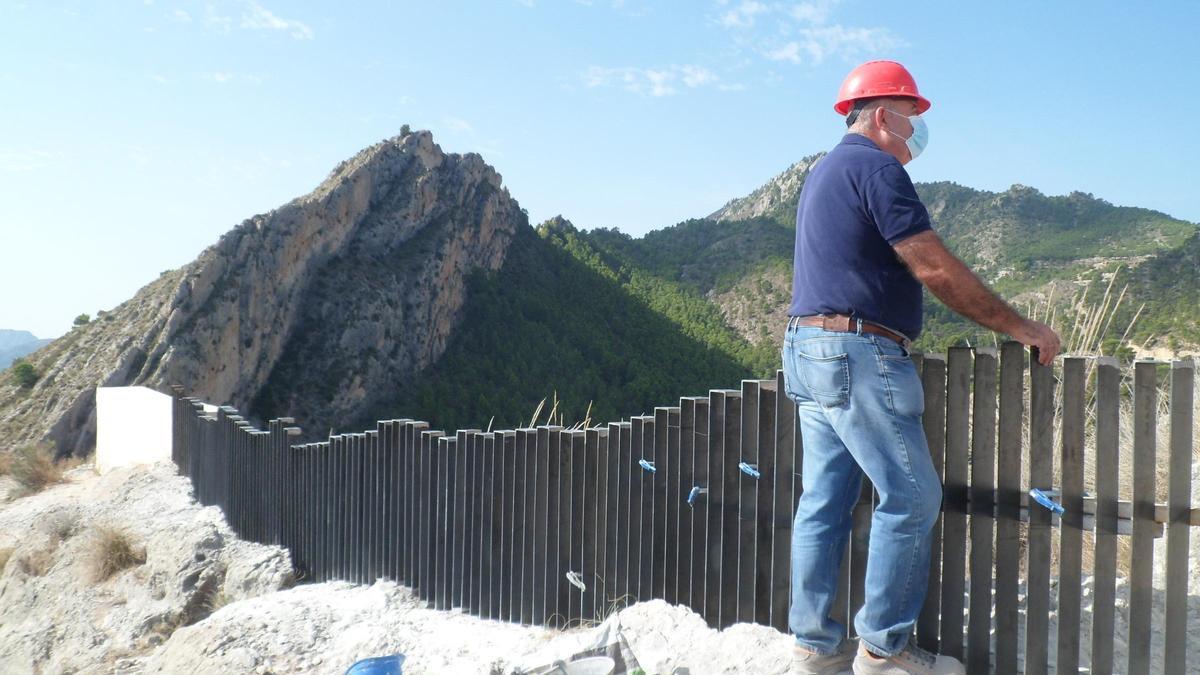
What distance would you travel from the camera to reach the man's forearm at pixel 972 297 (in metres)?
2.64

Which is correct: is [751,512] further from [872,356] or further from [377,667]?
[377,667]

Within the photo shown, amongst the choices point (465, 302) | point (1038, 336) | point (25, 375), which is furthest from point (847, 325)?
point (465, 302)

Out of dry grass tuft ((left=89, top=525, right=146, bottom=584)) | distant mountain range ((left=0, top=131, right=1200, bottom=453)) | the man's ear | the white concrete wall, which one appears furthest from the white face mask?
distant mountain range ((left=0, top=131, right=1200, bottom=453))

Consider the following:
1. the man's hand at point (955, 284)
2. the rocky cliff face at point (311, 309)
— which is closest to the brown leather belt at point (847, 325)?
the man's hand at point (955, 284)

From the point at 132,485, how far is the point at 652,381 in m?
46.4

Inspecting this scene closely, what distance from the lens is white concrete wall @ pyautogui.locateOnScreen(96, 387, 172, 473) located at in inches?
491

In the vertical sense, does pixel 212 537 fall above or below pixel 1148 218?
below

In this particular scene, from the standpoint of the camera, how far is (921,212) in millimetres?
2652

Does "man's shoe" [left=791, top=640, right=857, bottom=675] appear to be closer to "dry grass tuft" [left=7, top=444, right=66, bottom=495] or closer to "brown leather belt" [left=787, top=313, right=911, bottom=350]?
"brown leather belt" [left=787, top=313, right=911, bottom=350]

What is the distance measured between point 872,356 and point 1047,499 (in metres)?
0.84

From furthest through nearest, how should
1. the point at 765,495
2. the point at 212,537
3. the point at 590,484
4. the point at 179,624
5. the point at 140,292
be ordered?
the point at 140,292, the point at 212,537, the point at 179,624, the point at 590,484, the point at 765,495

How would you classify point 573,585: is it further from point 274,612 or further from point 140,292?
point 140,292

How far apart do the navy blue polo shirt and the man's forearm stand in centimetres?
17

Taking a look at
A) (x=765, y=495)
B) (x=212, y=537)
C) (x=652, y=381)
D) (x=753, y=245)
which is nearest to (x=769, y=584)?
(x=765, y=495)
